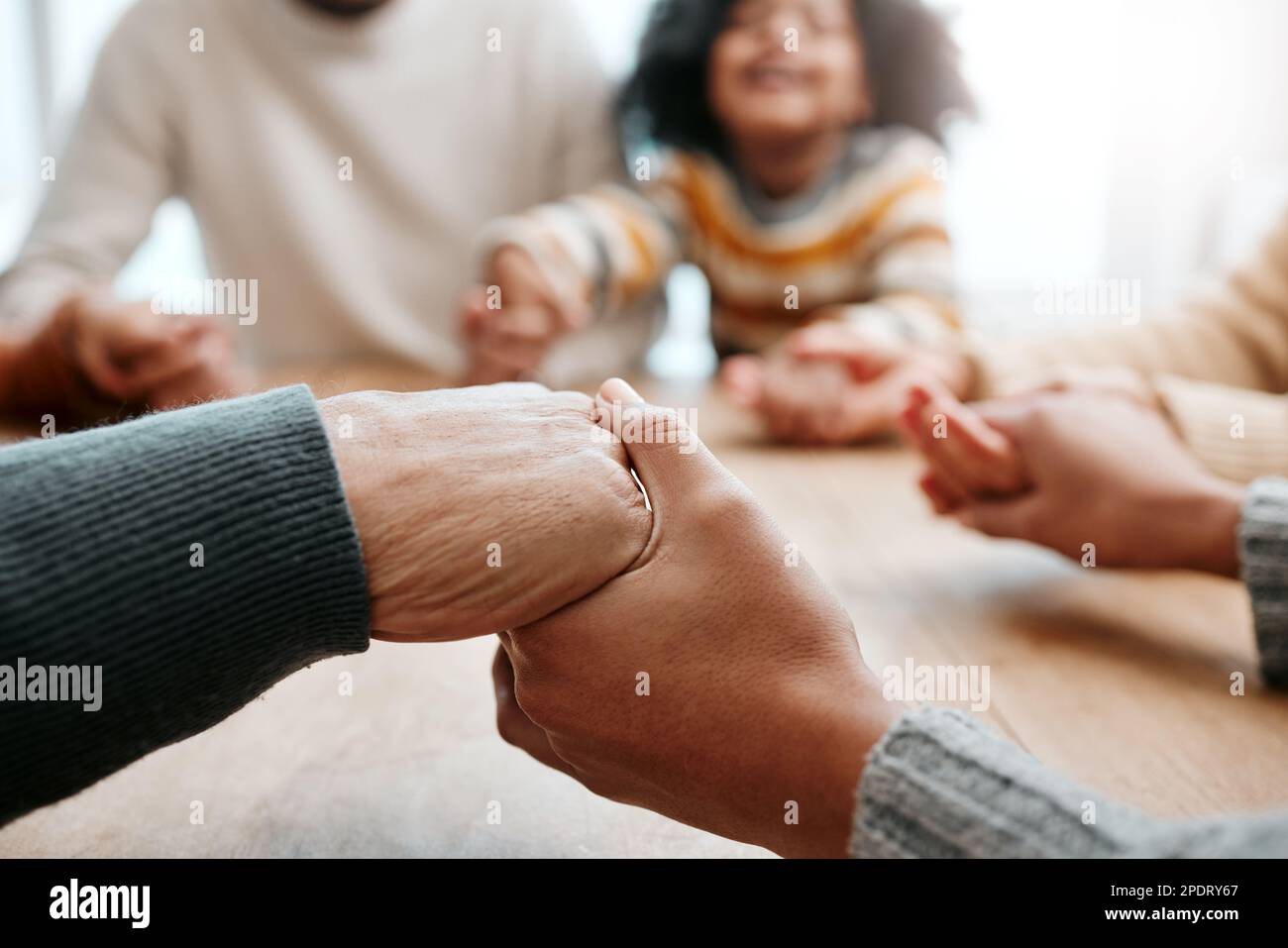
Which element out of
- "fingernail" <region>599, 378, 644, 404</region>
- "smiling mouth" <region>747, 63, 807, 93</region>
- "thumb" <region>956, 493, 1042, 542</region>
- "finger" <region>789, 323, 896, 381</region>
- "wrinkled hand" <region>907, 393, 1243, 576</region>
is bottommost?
"thumb" <region>956, 493, 1042, 542</region>

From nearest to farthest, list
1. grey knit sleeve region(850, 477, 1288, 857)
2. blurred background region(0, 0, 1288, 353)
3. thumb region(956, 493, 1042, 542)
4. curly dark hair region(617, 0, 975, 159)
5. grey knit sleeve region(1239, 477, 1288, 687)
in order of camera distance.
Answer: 1. grey knit sleeve region(850, 477, 1288, 857)
2. grey knit sleeve region(1239, 477, 1288, 687)
3. thumb region(956, 493, 1042, 542)
4. curly dark hair region(617, 0, 975, 159)
5. blurred background region(0, 0, 1288, 353)

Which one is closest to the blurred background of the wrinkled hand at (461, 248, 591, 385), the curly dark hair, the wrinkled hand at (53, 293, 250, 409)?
the curly dark hair

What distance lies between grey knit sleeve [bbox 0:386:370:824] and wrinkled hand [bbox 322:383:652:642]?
2 centimetres

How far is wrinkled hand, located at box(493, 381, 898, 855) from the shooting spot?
435 mm

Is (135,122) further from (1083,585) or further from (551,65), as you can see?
(1083,585)

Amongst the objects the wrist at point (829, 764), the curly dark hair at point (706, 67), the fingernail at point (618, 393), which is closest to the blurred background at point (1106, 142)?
the curly dark hair at point (706, 67)

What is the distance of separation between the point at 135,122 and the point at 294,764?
132 cm

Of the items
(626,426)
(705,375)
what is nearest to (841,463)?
(705,375)

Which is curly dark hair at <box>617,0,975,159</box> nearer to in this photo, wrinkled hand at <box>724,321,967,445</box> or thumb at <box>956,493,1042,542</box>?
wrinkled hand at <box>724,321,967,445</box>

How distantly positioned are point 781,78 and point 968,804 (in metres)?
1.28

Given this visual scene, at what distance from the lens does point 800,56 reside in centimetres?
148

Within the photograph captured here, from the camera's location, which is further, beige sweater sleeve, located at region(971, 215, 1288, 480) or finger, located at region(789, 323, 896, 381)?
finger, located at region(789, 323, 896, 381)

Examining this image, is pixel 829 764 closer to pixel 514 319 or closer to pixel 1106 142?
pixel 514 319

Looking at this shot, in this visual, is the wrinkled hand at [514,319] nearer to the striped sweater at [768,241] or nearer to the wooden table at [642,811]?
the striped sweater at [768,241]
